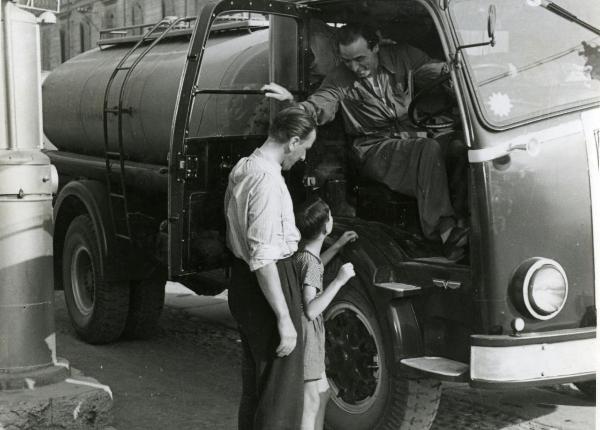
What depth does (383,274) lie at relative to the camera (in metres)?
4.64

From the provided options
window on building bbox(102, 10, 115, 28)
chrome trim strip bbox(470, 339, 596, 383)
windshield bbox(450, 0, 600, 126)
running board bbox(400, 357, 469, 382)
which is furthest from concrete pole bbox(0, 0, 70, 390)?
window on building bbox(102, 10, 115, 28)

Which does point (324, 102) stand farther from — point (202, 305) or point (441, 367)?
point (202, 305)

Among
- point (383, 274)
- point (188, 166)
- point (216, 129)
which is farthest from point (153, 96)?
A: point (383, 274)

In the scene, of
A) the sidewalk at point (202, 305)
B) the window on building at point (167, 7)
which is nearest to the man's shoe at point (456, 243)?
the sidewalk at point (202, 305)

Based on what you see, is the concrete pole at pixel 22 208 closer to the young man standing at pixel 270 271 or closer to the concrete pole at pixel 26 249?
the concrete pole at pixel 26 249

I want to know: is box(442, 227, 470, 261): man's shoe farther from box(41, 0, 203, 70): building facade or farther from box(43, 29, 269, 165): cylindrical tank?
box(41, 0, 203, 70): building facade

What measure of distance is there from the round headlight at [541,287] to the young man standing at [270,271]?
1.08 meters

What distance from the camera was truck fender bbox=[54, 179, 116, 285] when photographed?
7004 mm

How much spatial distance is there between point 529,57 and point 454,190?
782 mm

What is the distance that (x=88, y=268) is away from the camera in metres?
7.58

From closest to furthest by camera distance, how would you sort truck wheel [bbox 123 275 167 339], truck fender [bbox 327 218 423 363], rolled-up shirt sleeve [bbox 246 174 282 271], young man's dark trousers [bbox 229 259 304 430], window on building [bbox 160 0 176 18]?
rolled-up shirt sleeve [bbox 246 174 282 271] < young man's dark trousers [bbox 229 259 304 430] < truck fender [bbox 327 218 423 363] < truck wheel [bbox 123 275 167 339] < window on building [bbox 160 0 176 18]

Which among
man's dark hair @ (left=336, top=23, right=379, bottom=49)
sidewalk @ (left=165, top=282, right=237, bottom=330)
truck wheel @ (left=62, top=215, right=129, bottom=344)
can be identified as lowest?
sidewalk @ (left=165, top=282, right=237, bottom=330)

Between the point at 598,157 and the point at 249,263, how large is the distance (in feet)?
5.75

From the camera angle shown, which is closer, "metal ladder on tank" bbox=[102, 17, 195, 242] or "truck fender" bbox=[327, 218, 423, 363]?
"truck fender" bbox=[327, 218, 423, 363]
